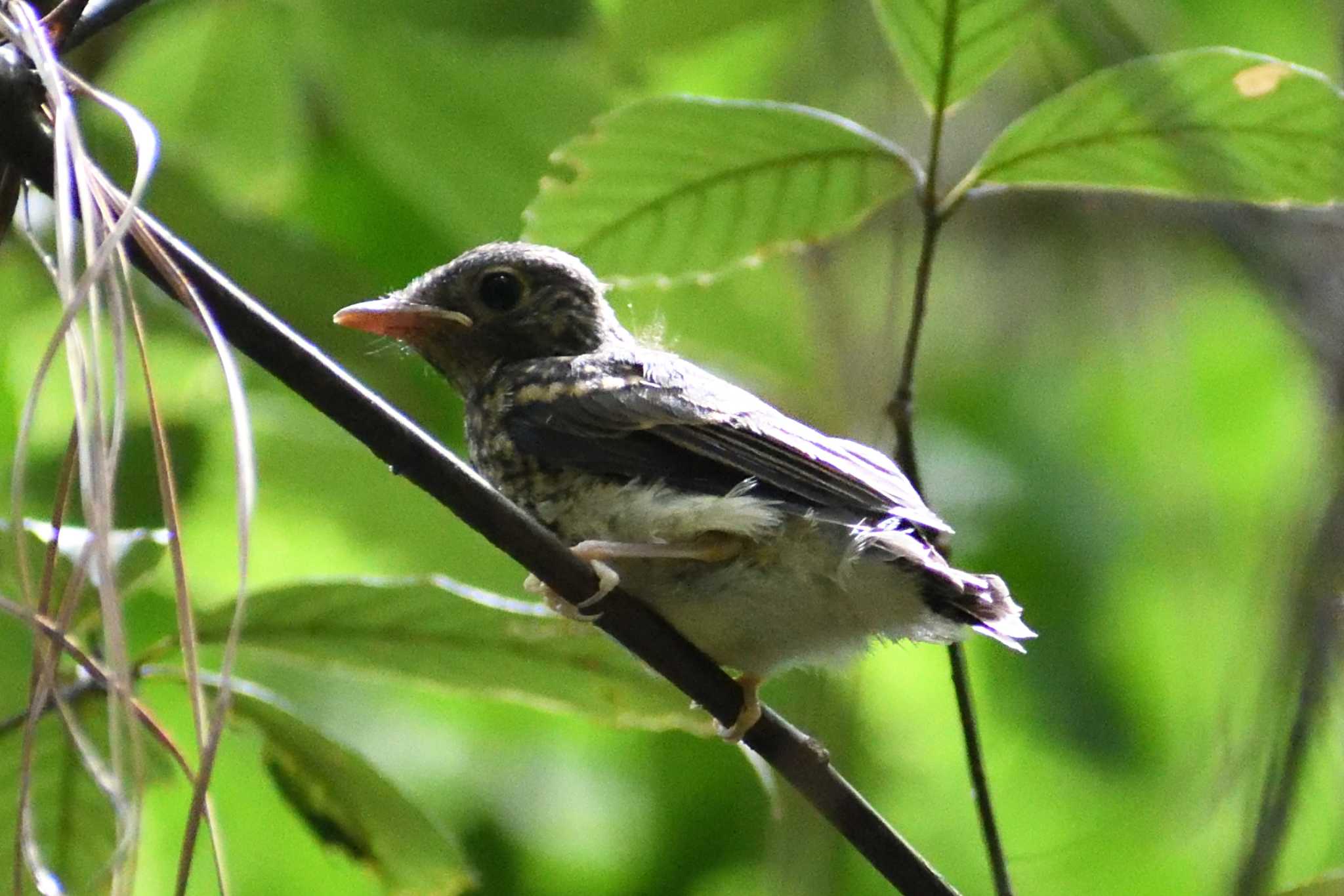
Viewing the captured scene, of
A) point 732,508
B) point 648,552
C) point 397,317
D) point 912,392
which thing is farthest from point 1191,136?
point 397,317

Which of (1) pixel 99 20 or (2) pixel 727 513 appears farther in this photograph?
(2) pixel 727 513

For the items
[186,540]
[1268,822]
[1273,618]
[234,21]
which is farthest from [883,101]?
A: [1268,822]

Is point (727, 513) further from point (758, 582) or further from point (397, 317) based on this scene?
point (397, 317)

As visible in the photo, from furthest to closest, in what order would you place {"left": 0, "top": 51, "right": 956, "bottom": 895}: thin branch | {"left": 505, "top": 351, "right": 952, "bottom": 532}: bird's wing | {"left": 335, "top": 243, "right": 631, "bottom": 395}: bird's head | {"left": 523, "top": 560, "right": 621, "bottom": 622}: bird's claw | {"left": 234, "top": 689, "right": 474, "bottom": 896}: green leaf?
{"left": 335, "top": 243, "right": 631, "bottom": 395}: bird's head → {"left": 505, "top": 351, "right": 952, "bottom": 532}: bird's wing → {"left": 234, "top": 689, "right": 474, "bottom": 896}: green leaf → {"left": 523, "top": 560, "right": 621, "bottom": 622}: bird's claw → {"left": 0, "top": 51, "right": 956, "bottom": 895}: thin branch

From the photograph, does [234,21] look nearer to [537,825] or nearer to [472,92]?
[472,92]

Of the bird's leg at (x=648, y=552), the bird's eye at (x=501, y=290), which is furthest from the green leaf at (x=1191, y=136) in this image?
the bird's eye at (x=501, y=290)

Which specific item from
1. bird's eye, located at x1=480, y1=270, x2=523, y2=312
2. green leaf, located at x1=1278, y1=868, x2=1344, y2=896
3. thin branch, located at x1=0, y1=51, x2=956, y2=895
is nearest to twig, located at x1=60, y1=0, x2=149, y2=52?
thin branch, located at x1=0, y1=51, x2=956, y2=895

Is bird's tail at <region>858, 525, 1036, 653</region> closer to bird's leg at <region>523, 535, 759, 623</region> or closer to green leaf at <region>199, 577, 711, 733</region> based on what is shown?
bird's leg at <region>523, 535, 759, 623</region>
